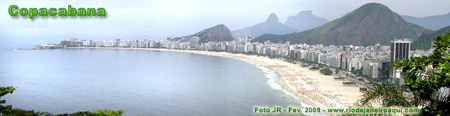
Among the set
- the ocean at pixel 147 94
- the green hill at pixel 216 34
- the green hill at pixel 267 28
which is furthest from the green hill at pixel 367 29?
the green hill at pixel 267 28

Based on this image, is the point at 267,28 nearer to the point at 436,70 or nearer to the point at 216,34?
the point at 216,34

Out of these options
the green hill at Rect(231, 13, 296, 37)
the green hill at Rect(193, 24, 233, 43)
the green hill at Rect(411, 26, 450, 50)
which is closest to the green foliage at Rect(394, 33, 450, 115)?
the green hill at Rect(411, 26, 450, 50)

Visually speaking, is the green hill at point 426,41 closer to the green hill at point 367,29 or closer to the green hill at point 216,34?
the green hill at point 367,29

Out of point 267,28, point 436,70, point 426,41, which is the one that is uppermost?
point 267,28

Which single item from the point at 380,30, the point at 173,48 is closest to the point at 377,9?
the point at 380,30

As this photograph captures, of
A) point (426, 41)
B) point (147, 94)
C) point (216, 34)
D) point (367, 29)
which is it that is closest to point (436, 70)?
point (147, 94)

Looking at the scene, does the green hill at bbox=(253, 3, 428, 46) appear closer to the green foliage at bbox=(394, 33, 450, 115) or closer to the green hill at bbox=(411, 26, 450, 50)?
the green hill at bbox=(411, 26, 450, 50)

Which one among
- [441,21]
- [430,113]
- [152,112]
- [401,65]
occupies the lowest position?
[152,112]

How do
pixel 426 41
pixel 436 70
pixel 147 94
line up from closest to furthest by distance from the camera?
1. pixel 436 70
2. pixel 147 94
3. pixel 426 41

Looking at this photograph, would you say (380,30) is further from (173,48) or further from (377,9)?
(173,48)
